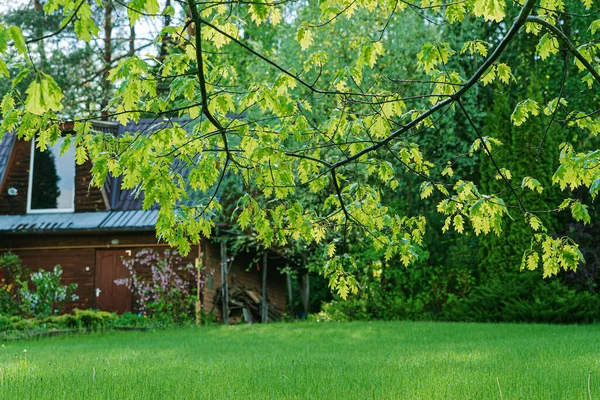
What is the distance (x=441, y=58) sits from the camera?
17.0 feet

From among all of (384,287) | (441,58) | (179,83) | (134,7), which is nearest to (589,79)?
(441,58)

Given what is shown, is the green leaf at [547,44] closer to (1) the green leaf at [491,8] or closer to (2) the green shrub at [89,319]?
(1) the green leaf at [491,8]

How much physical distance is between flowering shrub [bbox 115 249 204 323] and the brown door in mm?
317

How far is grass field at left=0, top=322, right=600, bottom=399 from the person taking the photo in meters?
5.54

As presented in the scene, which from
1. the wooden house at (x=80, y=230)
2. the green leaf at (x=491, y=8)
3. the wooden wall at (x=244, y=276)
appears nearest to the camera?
the green leaf at (x=491, y=8)

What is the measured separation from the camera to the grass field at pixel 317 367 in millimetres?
5543

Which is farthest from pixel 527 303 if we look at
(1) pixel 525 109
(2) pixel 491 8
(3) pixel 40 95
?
(3) pixel 40 95

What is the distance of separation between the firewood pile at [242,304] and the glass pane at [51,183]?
542 cm

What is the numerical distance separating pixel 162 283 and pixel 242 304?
2.91 metres

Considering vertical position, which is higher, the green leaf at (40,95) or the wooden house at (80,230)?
the wooden house at (80,230)

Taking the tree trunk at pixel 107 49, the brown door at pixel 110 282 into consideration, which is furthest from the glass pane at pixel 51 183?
the tree trunk at pixel 107 49

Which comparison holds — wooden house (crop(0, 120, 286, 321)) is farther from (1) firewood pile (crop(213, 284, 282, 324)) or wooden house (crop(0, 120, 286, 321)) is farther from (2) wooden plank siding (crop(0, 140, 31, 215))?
(1) firewood pile (crop(213, 284, 282, 324))

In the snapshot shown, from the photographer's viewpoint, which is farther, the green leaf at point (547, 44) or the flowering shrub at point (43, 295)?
the flowering shrub at point (43, 295)

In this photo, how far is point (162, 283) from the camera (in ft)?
57.6
